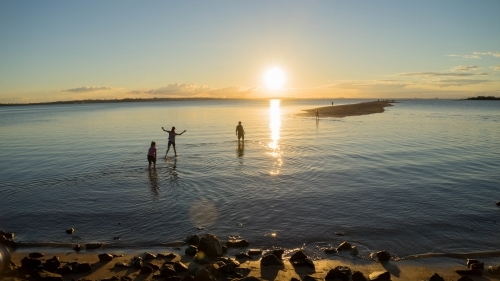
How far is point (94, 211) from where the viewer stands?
570 inches

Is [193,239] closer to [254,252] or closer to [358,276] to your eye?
[254,252]

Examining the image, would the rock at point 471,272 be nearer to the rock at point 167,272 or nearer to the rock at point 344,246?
the rock at point 344,246

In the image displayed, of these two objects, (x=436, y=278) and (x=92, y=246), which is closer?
(x=436, y=278)

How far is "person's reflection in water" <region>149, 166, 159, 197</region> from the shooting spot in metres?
17.4

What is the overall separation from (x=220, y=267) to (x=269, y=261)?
4.53 feet

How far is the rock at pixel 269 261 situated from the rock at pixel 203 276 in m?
1.72

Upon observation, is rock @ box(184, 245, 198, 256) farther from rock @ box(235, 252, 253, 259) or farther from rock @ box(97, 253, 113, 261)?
rock @ box(97, 253, 113, 261)

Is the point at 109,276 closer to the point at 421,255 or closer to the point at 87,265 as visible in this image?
the point at 87,265

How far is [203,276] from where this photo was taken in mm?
8328

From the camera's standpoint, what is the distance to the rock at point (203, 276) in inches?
327

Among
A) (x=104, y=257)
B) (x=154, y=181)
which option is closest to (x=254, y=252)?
(x=104, y=257)

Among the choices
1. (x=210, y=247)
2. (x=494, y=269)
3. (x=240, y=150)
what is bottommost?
(x=494, y=269)

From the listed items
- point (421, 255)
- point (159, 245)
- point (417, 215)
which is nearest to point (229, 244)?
point (159, 245)

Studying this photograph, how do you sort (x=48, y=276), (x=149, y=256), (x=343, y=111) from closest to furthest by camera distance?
1. (x=48, y=276)
2. (x=149, y=256)
3. (x=343, y=111)
